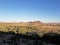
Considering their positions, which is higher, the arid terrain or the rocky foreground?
the arid terrain

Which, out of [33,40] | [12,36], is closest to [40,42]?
[33,40]

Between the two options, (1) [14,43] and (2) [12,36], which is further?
(2) [12,36]

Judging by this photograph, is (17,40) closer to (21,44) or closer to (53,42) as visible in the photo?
(21,44)

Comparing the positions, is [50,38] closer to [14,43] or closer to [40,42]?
[40,42]

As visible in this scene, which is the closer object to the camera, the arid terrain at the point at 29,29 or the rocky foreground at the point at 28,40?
the rocky foreground at the point at 28,40

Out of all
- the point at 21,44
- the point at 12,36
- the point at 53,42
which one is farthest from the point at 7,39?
the point at 53,42

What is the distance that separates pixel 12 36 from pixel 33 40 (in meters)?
2.17

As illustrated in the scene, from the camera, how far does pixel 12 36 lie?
48.5ft

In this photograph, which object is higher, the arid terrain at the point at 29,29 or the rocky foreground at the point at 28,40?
the arid terrain at the point at 29,29

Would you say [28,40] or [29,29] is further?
[29,29]

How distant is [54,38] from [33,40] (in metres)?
1.76

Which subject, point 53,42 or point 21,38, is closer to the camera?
point 53,42

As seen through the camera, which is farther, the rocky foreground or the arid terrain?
the arid terrain

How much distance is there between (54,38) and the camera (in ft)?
44.9
